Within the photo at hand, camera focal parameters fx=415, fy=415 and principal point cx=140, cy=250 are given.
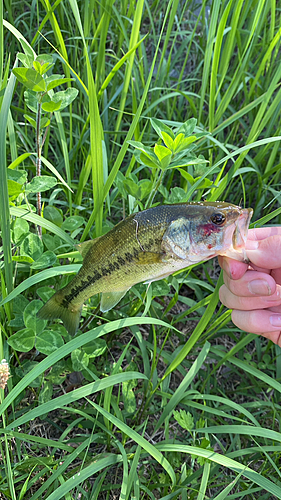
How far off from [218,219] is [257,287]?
0.49 metres

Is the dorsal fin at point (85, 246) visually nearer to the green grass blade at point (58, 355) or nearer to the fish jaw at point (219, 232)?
the green grass blade at point (58, 355)

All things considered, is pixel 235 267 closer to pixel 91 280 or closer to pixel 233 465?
pixel 91 280

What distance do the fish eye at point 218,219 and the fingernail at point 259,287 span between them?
18.0 inches

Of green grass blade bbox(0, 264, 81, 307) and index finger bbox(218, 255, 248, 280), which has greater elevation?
index finger bbox(218, 255, 248, 280)

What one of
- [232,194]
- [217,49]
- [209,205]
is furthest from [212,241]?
[232,194]

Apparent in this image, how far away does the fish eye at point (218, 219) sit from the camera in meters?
1.53

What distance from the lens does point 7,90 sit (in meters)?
1.81

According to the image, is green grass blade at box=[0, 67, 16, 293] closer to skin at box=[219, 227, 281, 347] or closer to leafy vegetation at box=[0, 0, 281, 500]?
leafy vegetation at box=[0, 0, 281, 500]

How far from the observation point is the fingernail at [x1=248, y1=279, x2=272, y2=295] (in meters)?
1.85

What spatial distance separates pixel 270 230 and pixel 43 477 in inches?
66.6

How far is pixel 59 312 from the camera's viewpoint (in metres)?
1.97

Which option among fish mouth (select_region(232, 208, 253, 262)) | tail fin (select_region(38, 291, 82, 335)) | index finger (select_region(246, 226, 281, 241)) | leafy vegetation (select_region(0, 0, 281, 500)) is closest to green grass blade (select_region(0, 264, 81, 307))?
leafy vegetation (select_region(0, 0, 281, 500))

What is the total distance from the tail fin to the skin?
0.73 m

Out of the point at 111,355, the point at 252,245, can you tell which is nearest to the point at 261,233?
the point at 252,245
